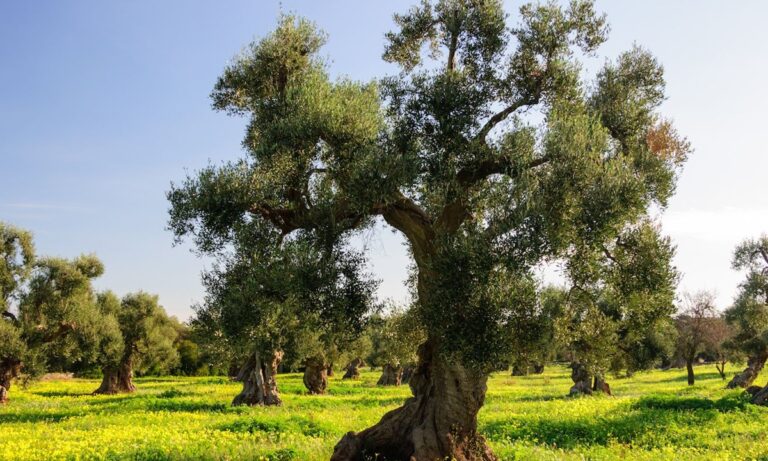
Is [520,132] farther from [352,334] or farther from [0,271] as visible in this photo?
[0,271]

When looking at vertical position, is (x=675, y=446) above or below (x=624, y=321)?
below

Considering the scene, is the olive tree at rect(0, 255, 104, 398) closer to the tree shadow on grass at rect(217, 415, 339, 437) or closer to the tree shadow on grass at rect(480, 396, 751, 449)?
the tree shadow on grass at rect(217, 415, 339, 437)

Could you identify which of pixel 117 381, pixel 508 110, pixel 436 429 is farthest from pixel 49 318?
pixel 508 110

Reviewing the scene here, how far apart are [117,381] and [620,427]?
51.9 meters

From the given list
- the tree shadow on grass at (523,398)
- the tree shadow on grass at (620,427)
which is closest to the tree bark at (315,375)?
the tree shadow on grass at (523,398)

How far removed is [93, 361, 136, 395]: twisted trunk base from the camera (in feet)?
184

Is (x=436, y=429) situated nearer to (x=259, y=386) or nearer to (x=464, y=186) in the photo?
(x=464, y=186)

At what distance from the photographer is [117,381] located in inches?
2267

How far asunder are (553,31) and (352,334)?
11694 millimetres

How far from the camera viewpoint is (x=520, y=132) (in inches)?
624

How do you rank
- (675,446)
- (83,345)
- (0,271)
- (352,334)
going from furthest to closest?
(83,345), (0,271), (675,446), (352,334)

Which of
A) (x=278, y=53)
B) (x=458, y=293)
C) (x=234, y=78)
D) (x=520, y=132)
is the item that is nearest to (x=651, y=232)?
(x=520, y=132)

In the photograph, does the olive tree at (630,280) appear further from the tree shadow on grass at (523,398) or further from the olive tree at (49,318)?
the olive tree at (49,318)

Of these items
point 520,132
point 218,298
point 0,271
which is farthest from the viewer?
point 0,271
